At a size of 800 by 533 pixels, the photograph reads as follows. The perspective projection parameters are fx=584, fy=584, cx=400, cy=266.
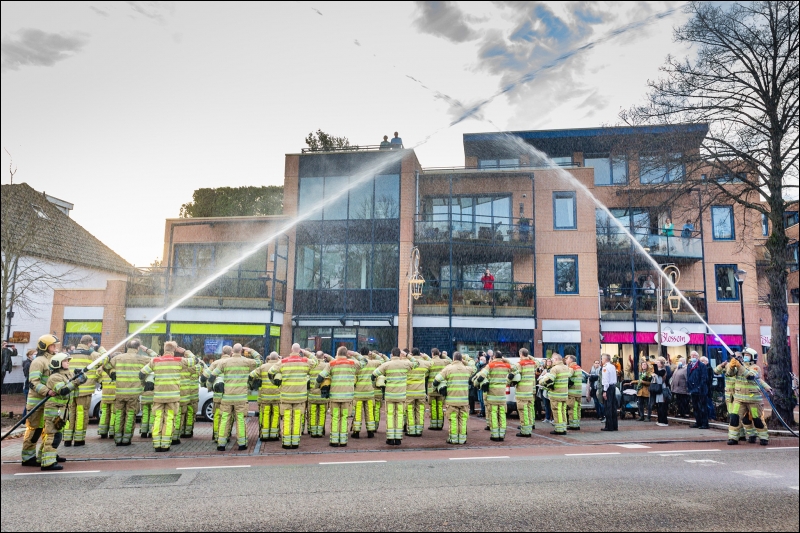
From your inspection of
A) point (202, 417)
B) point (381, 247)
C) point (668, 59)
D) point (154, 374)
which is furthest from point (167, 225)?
point (668, 59)

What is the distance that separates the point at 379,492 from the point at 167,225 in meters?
24.8

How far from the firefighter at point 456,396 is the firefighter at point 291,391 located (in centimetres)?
278

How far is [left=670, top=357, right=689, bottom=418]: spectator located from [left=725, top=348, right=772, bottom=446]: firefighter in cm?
370

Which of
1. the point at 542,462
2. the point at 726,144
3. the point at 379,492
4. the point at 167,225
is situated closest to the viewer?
the point at 379,492

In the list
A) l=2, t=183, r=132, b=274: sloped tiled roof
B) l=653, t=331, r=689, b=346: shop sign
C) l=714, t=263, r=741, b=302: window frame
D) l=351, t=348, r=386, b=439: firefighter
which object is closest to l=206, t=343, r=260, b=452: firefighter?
l=351, t=348, r=386, b=439: firefighter

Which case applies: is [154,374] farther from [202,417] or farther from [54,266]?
[54,266]

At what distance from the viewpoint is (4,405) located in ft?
62.3

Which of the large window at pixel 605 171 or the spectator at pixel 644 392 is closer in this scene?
the spectator at pixel 644 392

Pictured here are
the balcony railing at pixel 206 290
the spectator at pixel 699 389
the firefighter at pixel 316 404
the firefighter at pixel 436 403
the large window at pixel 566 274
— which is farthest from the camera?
the large window at pixel 566 274

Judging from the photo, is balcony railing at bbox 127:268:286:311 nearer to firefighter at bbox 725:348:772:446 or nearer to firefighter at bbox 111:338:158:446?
firefighter at bbox 111:338:158:446

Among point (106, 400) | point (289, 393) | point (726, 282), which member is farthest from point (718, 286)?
point (106, 400)

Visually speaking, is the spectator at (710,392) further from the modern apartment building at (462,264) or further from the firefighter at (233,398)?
the firefighter at (233,398)

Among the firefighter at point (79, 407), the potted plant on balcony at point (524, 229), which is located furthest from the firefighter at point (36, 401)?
the potted plant on balcony at point (524, 229)

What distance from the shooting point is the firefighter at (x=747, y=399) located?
11.8 meters
